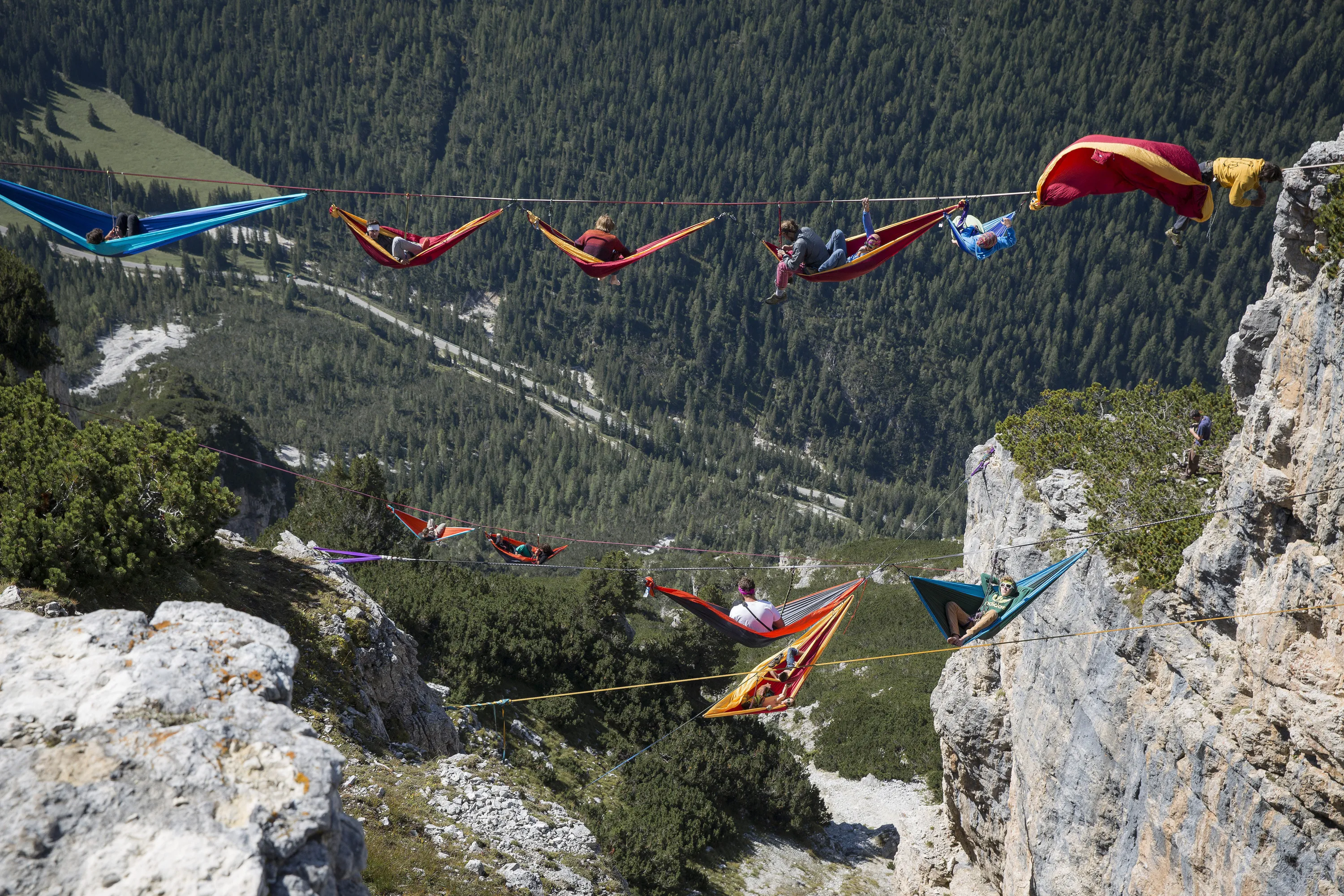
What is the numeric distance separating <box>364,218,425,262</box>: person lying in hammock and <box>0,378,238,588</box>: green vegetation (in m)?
4.93

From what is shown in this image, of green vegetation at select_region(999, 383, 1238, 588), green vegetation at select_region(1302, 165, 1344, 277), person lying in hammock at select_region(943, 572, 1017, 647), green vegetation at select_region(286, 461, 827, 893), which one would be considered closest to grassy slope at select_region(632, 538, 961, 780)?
green vegetation at select_region(286, 461, 827, 893)

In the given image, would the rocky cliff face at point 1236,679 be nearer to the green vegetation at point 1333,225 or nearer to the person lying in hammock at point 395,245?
the green vegetation at point 1333,225

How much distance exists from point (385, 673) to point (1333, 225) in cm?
1700

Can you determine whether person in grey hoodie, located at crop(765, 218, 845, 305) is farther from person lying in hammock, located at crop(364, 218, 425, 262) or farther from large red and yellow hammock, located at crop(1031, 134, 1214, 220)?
person lying in hammock, located at crop(364, 218, 425, 262)

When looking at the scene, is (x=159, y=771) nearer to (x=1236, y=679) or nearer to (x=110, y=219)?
(x=110, y=219)

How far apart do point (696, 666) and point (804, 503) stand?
140 meters

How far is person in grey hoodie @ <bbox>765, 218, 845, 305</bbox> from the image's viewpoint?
14531 mm

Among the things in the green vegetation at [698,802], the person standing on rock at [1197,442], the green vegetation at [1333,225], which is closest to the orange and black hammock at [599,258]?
the green vegetation at [1333,225]

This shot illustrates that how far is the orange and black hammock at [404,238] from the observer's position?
53.1 ft

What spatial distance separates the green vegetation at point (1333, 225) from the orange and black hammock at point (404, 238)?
1305 cm

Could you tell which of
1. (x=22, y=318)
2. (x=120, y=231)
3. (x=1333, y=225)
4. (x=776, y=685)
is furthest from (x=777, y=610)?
(x=22, y=318)

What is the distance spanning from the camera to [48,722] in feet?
18.8

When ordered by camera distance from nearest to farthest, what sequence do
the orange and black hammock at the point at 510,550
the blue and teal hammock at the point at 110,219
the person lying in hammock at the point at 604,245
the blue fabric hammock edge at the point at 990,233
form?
the blue fabric hammock edge at the point at 990,233 → the blue and teal hammock at the point at 110,219 → the person lying in hammock at the point at 604,245 → the orange and black hammock at the point at 510,550

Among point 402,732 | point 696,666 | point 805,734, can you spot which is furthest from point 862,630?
point 402,732
